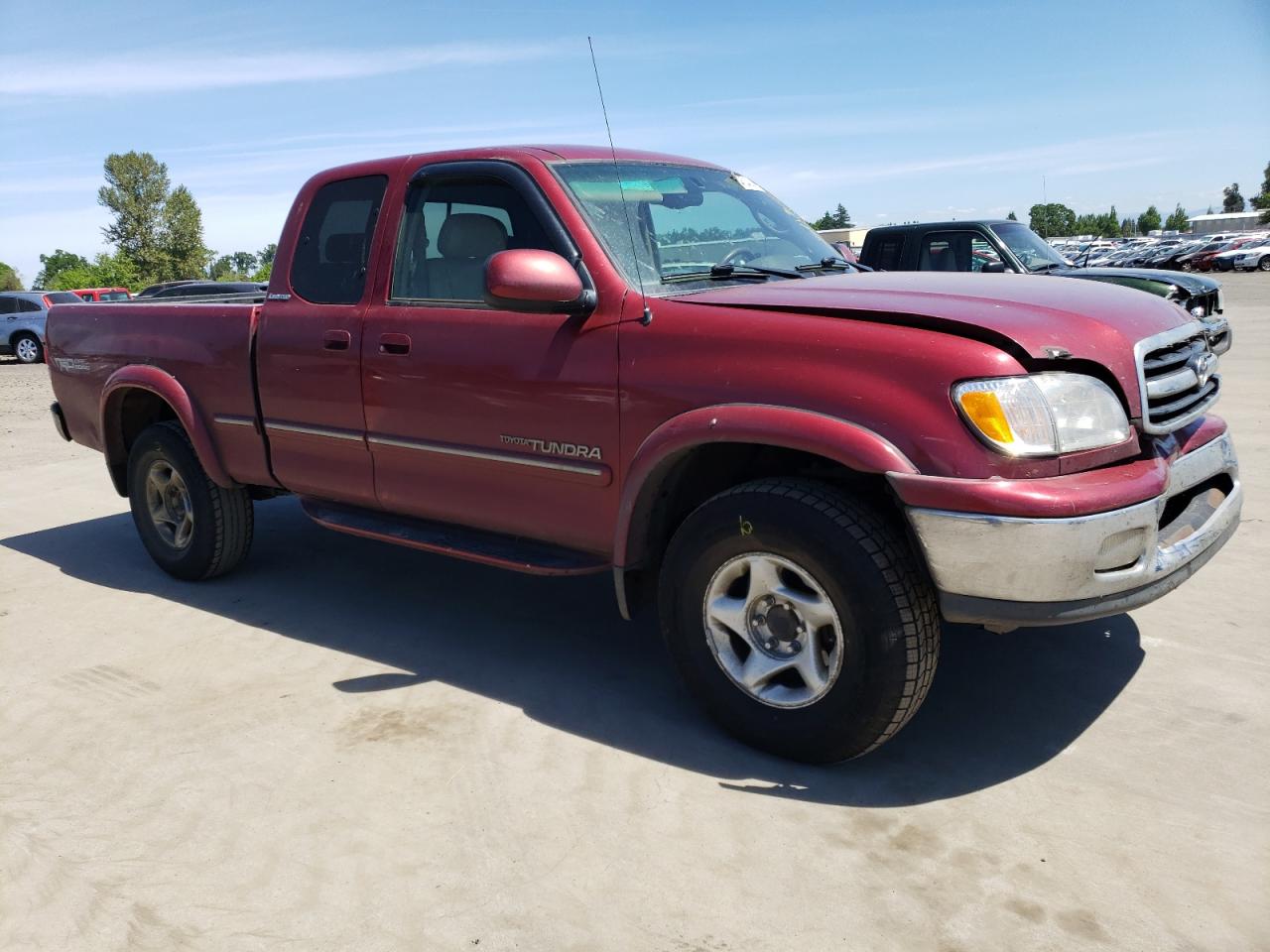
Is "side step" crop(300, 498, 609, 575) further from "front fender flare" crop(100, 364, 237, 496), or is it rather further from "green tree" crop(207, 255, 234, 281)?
"green tree" crop(207, 255, 234, 281)

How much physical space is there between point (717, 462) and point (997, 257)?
7172mm

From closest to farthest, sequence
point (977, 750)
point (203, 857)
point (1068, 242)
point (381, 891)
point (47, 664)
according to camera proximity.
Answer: point (381, 891)
point (203, 857)
point (977, 750)
point (47, 664)
point (1068, 242)

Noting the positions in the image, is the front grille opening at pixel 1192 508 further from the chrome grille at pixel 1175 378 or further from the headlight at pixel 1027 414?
the headlight at pixel 1027 414

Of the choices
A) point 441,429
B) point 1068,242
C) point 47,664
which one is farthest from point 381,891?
point 1068,242

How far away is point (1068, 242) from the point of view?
214ft

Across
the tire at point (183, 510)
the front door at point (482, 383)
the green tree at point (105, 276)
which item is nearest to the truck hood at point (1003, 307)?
the front door at point (482, 383)

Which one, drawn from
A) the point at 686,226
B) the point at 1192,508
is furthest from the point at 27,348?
the point at 1192,508

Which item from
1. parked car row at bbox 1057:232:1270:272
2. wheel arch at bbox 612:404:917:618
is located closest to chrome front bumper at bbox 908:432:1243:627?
wheel arch at bbox 612:404:917:618

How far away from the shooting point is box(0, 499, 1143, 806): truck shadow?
339 cm

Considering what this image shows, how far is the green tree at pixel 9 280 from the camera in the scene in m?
105

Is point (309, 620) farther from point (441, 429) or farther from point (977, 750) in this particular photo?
point (977, 750)

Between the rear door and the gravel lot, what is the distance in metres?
0.73

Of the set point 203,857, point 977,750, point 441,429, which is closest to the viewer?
point 203,857

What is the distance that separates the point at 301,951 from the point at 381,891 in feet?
0.90
